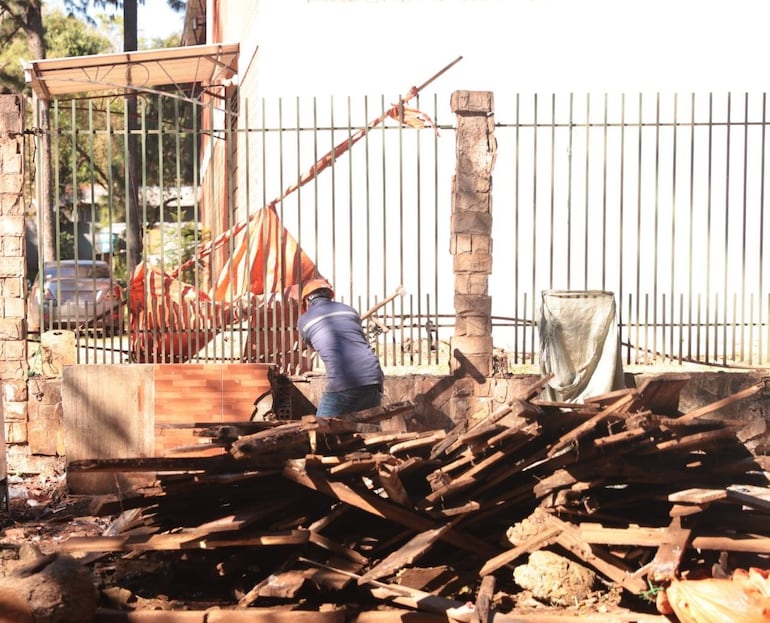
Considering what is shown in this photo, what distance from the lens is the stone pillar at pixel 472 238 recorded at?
10.2m

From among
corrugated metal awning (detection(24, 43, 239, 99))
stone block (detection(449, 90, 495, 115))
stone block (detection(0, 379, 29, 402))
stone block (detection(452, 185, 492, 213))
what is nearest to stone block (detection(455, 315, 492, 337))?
stone block (detection(452, 185, 492, 213))

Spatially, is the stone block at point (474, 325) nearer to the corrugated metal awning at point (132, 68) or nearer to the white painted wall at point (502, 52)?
the white painted wall at point (502, 52)

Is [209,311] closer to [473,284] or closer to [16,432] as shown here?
[16,432]

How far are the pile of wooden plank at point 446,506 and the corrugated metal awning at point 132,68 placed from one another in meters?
10.7

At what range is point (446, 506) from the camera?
6.90 m

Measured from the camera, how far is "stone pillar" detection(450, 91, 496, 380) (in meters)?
10.2

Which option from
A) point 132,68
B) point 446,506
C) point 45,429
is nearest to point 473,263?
point 446,506

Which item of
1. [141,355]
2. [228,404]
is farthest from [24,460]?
[228,404]

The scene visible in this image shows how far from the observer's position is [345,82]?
51.0 ft

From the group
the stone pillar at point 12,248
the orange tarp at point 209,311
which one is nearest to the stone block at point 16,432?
the stone pillar at point 12,248

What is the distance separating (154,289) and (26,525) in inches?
117

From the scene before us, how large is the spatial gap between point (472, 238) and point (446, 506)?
12.7 feet

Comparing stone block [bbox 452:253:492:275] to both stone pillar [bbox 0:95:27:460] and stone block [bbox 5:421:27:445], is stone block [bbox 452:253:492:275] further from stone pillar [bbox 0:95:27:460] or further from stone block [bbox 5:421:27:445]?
stone block [bbox 5:421:27:445]

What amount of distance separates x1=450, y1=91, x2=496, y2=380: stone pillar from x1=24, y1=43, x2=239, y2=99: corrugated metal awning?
306 inches
